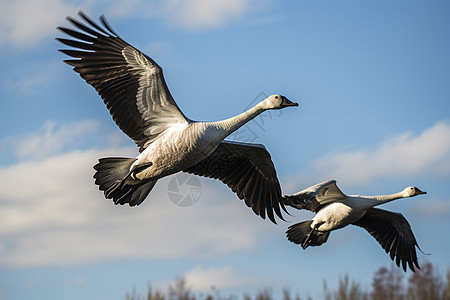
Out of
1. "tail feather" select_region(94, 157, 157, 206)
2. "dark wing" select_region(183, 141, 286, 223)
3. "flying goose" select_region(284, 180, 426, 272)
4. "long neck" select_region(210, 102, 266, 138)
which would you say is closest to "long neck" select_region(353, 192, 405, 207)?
"flying goose" select_region(284, 180, 426, 272)

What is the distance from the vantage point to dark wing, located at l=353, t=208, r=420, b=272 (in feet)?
45.6

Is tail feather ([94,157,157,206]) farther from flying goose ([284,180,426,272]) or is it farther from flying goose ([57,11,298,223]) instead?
flying goose ([284,180,426,272])

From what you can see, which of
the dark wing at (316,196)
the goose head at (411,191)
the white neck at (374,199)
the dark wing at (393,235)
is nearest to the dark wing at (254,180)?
the dark wing at (316,196)

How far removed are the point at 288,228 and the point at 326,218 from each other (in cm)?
93

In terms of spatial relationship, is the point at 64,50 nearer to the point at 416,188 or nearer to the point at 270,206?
the point at 270,206

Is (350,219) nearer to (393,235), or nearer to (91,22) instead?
(393,235)

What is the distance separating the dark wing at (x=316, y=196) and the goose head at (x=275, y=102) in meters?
1.96

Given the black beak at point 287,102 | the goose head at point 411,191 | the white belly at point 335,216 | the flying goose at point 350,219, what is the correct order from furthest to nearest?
the goose head at point 411,191 < the white belly at point 335,216 < the flying goose at point 350,219 < the black beak at point 287,102

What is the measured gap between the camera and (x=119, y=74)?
912 cm

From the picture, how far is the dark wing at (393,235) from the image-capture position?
13891mm

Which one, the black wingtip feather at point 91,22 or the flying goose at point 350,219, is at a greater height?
the black wingtip feather at point 91,22

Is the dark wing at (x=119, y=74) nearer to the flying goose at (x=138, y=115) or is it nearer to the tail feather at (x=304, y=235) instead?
the flying goose at (x=138, y=115)

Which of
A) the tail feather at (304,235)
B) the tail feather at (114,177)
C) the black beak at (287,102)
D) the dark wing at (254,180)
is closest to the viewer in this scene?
the tail feather at (114,177)

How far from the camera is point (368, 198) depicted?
12422mm
